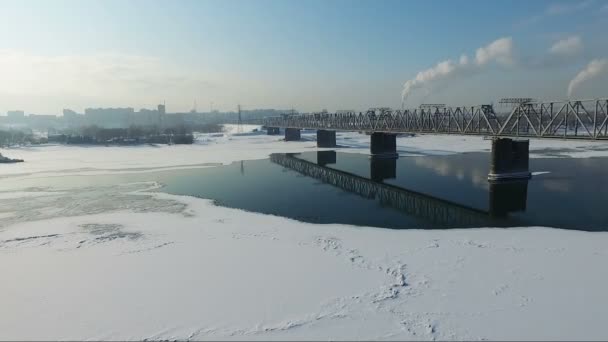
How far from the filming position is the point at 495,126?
2029 inches

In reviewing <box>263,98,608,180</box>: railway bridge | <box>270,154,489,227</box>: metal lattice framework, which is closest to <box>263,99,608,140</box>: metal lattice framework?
<box>263,98,608,180</box>: railway bridge

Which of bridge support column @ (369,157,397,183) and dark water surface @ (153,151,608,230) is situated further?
bridge support column @ (369,157,397,183)

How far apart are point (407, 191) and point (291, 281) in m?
25.7

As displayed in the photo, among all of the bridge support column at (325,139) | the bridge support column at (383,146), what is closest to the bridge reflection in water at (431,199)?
the bridge support column at (383,146)

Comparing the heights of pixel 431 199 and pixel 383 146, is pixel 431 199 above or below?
below

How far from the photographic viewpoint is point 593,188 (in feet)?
118

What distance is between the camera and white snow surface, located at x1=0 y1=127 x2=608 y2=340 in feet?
39.0

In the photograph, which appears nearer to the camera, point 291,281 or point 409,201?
point 291,281

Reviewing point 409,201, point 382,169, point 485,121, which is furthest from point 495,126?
point 409,201

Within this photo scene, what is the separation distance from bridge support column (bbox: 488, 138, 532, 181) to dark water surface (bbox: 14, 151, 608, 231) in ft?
5.22

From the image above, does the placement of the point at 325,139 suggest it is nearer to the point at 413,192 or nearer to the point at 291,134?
the point at 291,134

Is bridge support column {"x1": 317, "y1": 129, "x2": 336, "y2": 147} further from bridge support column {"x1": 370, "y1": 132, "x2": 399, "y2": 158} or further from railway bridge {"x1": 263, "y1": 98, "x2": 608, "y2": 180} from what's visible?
bridge support column {"x1": 370, "y1": 132, "x2": 399, "y2": 158}

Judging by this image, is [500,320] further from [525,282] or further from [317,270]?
[317,270]

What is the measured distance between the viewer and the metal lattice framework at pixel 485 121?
36.7 meters
